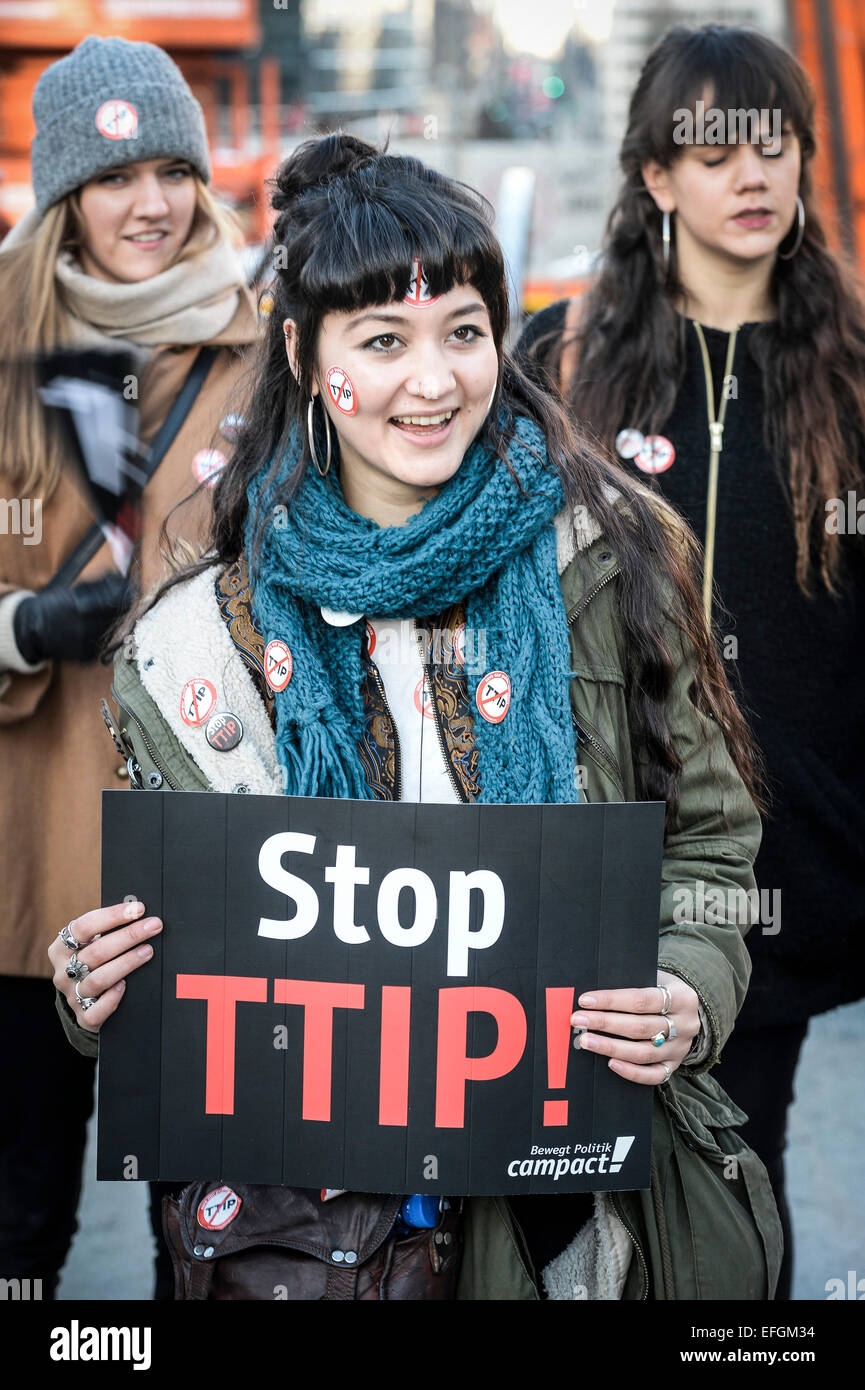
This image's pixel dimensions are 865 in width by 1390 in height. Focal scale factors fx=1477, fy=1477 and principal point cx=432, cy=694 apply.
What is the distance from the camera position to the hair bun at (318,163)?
2133mm

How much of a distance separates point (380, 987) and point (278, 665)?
1.54 ft

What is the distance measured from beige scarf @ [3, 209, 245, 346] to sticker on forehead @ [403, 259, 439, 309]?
3.82ft

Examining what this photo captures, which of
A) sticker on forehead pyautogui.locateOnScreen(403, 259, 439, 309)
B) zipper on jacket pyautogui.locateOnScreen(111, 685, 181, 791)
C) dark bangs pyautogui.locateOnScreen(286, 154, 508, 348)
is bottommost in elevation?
zipper on jacket pyautogui.locateOnScreen(111, 685, 181, 791)

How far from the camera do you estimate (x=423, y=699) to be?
81.0 inches

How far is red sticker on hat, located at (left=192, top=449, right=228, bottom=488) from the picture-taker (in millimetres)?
2936

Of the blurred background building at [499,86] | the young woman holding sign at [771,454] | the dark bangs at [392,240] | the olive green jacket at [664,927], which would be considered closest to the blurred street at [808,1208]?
the young woman holding sign at [771,454]

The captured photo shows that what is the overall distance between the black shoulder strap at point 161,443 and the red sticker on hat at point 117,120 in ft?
1.45

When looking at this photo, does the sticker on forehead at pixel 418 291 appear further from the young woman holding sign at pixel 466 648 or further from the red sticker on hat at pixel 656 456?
the red sticker on hat at pixel 656 456

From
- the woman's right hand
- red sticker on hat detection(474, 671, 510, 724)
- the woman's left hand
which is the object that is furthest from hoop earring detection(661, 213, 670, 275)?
the woman's right hand

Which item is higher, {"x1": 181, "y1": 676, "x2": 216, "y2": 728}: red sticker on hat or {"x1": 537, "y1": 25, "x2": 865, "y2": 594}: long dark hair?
{"x1": 537, "y1": 25, "x2": 865, "y2": 594}: long dark hair

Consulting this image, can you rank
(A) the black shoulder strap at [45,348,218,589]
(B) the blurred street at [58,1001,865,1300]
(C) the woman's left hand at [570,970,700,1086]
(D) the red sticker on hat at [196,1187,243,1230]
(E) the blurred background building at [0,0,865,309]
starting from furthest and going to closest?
(E) the blurred background building at [0,0,865,309] < (B) the blurred street at [58,1001,865,1300] < (A) the black shoulder strap at [45,348,218,589] < (D) the red sticker on hat at [196,1187,243,1230] < (C) the woman's left hand at [570,970,700,1086]

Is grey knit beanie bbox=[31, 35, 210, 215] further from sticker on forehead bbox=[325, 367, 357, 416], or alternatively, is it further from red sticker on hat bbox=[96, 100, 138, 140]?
sticker on forehead bbox=[325, 367, 357, 416]

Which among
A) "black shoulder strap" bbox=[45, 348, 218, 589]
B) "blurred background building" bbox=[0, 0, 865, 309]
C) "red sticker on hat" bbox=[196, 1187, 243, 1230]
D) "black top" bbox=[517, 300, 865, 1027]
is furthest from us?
"blurred background building" bbox=[0, 0, 865, 309]

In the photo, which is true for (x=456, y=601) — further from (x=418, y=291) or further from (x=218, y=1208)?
(x=218, y=1208)
